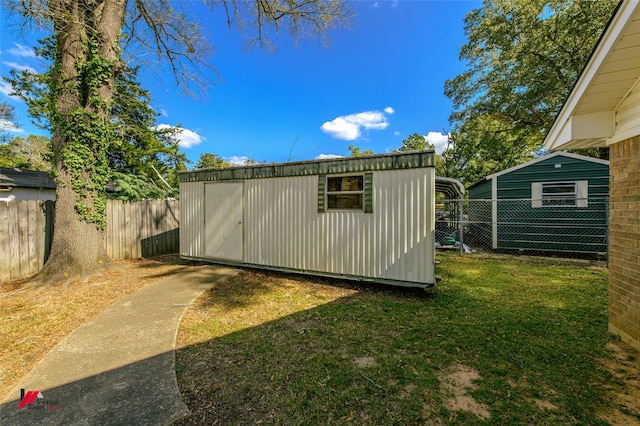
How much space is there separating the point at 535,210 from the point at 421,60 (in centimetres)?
681

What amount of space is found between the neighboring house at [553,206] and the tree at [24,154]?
2661cm

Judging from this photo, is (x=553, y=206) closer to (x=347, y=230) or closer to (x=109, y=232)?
(x=347, y=230)

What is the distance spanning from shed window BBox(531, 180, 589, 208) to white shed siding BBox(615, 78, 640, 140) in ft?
19.3

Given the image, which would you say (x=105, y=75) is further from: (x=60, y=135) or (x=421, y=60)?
(x=421, y=60)

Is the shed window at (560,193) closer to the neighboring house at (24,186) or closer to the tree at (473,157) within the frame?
the tree at (473,157)

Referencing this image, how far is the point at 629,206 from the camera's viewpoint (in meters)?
2.78

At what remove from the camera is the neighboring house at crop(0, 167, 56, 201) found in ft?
29.8

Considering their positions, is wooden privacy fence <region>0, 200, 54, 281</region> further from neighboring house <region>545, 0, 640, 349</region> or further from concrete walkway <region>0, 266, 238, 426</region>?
neighboring house <region>545, 0, 640, 349</region>

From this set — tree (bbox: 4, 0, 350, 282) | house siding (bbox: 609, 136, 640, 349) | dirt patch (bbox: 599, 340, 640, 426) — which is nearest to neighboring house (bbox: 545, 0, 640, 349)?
house siding (bbox: 609, 136, 640, 349)

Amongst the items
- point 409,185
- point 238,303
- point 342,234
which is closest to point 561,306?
point 409,185

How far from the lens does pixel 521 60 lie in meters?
10.8

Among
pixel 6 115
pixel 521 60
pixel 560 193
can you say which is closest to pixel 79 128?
pixel 560 193

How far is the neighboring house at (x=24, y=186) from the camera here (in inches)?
357

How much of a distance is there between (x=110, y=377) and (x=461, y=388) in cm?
318
